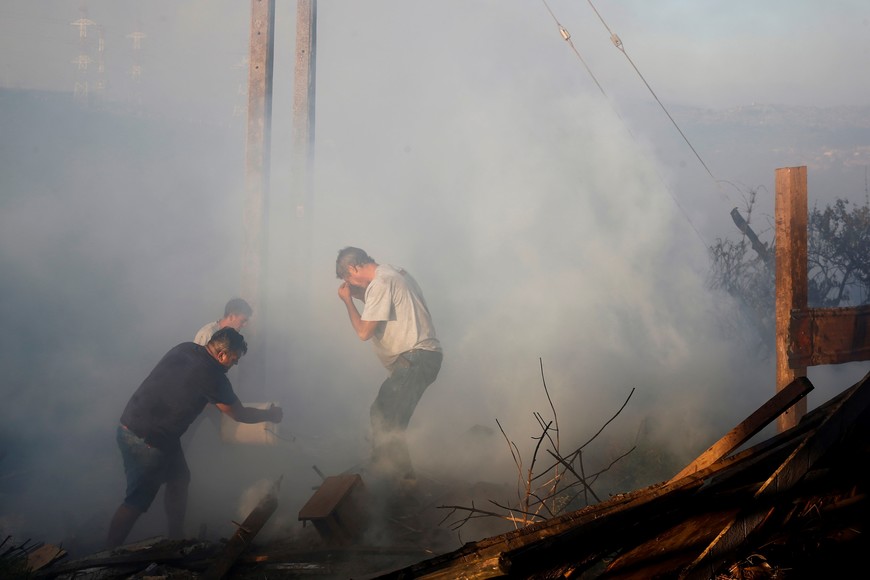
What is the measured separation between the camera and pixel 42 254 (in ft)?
36.0

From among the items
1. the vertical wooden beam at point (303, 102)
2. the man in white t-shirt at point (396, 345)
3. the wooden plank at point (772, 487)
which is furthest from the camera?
the vertical wooden beam at point (303, 102)

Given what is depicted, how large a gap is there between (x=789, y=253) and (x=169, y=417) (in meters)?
4.38

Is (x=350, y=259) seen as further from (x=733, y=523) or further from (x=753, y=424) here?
(x=733, y=523)

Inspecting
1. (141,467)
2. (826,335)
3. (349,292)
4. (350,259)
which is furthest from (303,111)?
(826,335)

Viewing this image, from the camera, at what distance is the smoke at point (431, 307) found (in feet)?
22.0

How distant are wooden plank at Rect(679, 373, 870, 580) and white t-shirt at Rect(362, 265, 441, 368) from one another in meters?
4.48

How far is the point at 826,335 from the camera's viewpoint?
13.1 ft

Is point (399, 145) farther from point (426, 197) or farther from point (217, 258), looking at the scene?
point (217, 258)

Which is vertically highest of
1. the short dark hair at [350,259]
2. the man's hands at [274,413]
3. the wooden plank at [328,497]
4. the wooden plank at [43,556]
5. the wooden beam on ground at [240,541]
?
the short dark hair at [350,259]

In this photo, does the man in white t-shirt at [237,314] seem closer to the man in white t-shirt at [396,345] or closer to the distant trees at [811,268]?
the man in white t-shirt at [396,345]

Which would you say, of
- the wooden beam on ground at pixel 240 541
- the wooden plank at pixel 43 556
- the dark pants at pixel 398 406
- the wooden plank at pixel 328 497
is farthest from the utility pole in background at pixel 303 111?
the wooden plank at pixel 43 556

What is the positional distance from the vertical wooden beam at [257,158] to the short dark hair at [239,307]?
0.20 feet

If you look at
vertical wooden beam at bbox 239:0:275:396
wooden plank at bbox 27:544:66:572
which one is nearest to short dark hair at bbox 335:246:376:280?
vertical wooden beam at bbox 239:0:275:396

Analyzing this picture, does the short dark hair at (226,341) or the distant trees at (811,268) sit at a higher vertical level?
the distant trees at (811,268)
